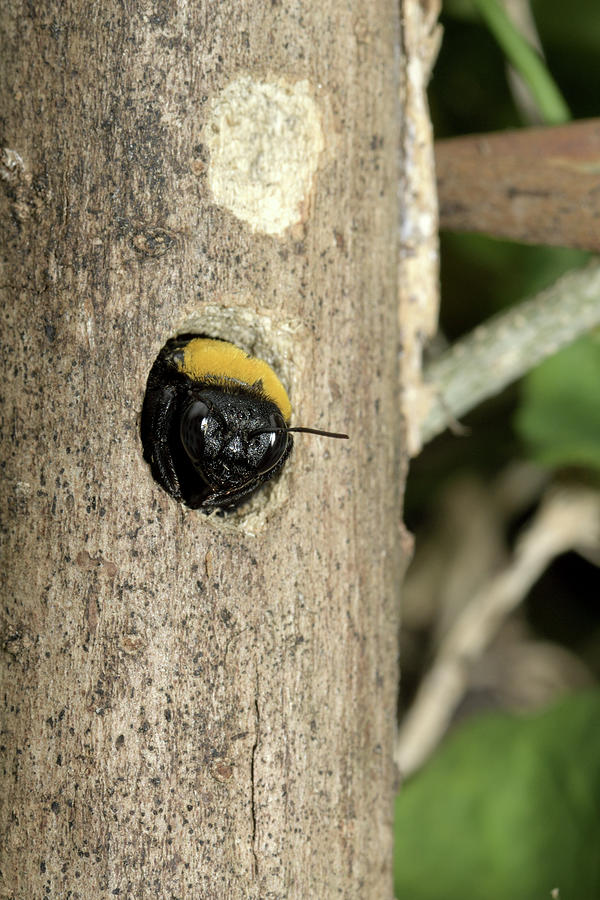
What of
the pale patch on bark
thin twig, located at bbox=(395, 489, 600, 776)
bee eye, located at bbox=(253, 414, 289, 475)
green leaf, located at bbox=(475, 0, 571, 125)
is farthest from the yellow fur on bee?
thin twig, located at bbox=(395, 489, 600, 776)

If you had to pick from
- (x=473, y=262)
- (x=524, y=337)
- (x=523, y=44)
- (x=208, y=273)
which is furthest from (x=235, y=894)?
(x=473, y=262)

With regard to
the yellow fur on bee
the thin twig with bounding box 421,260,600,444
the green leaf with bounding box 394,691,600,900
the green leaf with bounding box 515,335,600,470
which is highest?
the yellow fur on bee

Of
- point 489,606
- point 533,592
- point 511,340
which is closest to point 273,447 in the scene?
point 511,340

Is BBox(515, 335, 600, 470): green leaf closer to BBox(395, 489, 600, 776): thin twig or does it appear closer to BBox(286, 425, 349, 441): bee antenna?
BBox(395, 489, 600, 776): thin twig

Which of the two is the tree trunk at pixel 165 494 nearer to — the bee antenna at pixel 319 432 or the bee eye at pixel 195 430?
the bee antenna at pixel 319 432

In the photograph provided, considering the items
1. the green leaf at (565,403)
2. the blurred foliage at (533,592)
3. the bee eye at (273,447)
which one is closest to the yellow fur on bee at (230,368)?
the bee eye at (273,447)

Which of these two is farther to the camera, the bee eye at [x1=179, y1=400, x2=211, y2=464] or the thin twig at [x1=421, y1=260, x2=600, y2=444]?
the thin twig at [x1=421, y1=260, x2=600, y2=444]

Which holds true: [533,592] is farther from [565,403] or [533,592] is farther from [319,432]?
[319,432]
